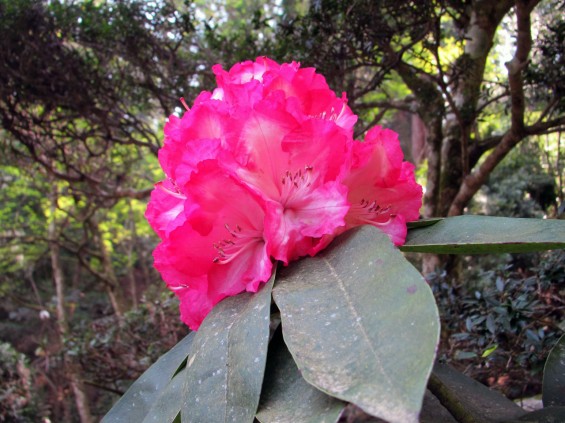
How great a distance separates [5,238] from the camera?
6891 millimetres

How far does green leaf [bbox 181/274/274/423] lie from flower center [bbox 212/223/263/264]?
0.08 meters

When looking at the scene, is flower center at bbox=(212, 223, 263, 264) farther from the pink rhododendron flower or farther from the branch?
the branch

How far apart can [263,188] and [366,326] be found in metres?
0.27

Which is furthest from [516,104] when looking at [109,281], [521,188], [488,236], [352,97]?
[109,281]

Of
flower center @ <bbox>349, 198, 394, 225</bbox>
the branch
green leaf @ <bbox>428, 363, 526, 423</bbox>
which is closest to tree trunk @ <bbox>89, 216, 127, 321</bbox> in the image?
the branch

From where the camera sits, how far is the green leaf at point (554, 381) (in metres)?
0.73

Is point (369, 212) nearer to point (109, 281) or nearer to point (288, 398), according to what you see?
point (288, 398)

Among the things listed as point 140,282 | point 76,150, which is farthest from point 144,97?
point 140,282

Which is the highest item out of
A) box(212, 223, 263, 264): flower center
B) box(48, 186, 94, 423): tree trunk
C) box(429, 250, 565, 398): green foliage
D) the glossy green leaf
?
box(212, 223, 263, 264): flower center

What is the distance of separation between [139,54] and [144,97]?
52 centimetres

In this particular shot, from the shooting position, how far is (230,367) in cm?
55

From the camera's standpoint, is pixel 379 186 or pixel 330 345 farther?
pixel 379 186

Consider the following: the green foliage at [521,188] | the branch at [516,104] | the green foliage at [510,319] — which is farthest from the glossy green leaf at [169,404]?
the green foliage at [521,188]

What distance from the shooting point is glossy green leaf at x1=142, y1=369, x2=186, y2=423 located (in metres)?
0.64
